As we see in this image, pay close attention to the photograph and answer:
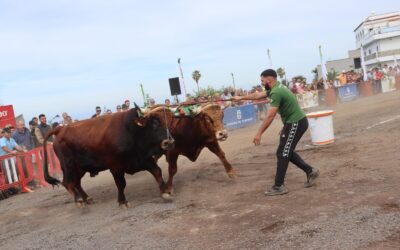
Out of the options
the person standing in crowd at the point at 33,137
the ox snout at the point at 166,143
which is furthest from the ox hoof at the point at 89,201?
the person standing in crowd at the point at 33,137

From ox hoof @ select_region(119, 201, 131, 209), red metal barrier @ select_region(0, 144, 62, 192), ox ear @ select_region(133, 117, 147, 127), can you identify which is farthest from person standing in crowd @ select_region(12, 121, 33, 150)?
ox ear @ select_region(133, 117, 147, 127)

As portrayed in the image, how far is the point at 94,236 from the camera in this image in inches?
220

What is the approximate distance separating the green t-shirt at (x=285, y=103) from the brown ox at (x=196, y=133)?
53.6 inches

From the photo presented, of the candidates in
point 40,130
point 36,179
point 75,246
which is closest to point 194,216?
point 75,246

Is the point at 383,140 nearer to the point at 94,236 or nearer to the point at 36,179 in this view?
the point at 94,236

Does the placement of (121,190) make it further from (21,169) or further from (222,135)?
(21,169)

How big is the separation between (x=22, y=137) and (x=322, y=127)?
25.7ft

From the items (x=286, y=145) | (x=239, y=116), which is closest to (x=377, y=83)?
(x=239, y=116)

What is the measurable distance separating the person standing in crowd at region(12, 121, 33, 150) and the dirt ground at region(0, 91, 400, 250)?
7.63 ft

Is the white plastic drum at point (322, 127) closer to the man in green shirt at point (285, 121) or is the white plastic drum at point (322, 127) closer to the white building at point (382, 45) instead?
the man in green shirt at point (285, 121)

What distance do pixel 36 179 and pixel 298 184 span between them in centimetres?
718

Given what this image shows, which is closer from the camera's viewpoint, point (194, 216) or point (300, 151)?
point (194, 216)

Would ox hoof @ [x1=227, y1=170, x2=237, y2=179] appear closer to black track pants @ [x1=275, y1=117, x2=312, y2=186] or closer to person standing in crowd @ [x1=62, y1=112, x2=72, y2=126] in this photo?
black track pants @ [x1=275, y1=117, x2=312, y2=186]

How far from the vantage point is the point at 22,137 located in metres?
11.7
